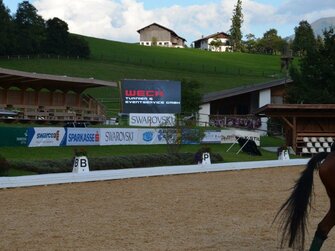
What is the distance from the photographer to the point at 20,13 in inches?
3750

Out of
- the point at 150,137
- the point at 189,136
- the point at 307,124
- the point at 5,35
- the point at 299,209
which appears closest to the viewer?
the point at 299,209

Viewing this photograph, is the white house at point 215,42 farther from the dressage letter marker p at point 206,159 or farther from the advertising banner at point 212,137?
the dressage letter marker p at point 206,159

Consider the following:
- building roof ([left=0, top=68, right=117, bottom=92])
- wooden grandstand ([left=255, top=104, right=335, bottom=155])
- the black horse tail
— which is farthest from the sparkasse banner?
the black horse tail

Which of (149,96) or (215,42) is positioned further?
(215,42)

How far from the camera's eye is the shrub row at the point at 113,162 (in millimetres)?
21047

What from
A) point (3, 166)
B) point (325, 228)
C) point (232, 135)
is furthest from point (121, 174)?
point (232, 135)

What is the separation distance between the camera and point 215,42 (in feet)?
554

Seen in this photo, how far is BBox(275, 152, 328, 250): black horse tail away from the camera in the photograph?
7.89 metres

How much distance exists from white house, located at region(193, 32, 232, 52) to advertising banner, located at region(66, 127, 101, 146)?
452ft

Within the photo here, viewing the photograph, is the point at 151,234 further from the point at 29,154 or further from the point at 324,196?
the point at 29,154

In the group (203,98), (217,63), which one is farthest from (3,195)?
(217,63)

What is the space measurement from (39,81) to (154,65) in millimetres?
54748

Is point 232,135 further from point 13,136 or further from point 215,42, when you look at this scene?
point 215,42

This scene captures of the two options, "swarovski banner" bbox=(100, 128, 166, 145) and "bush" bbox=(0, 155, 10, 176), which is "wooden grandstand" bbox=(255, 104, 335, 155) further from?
"bush" bbox=(0, 155, 10, 176)
